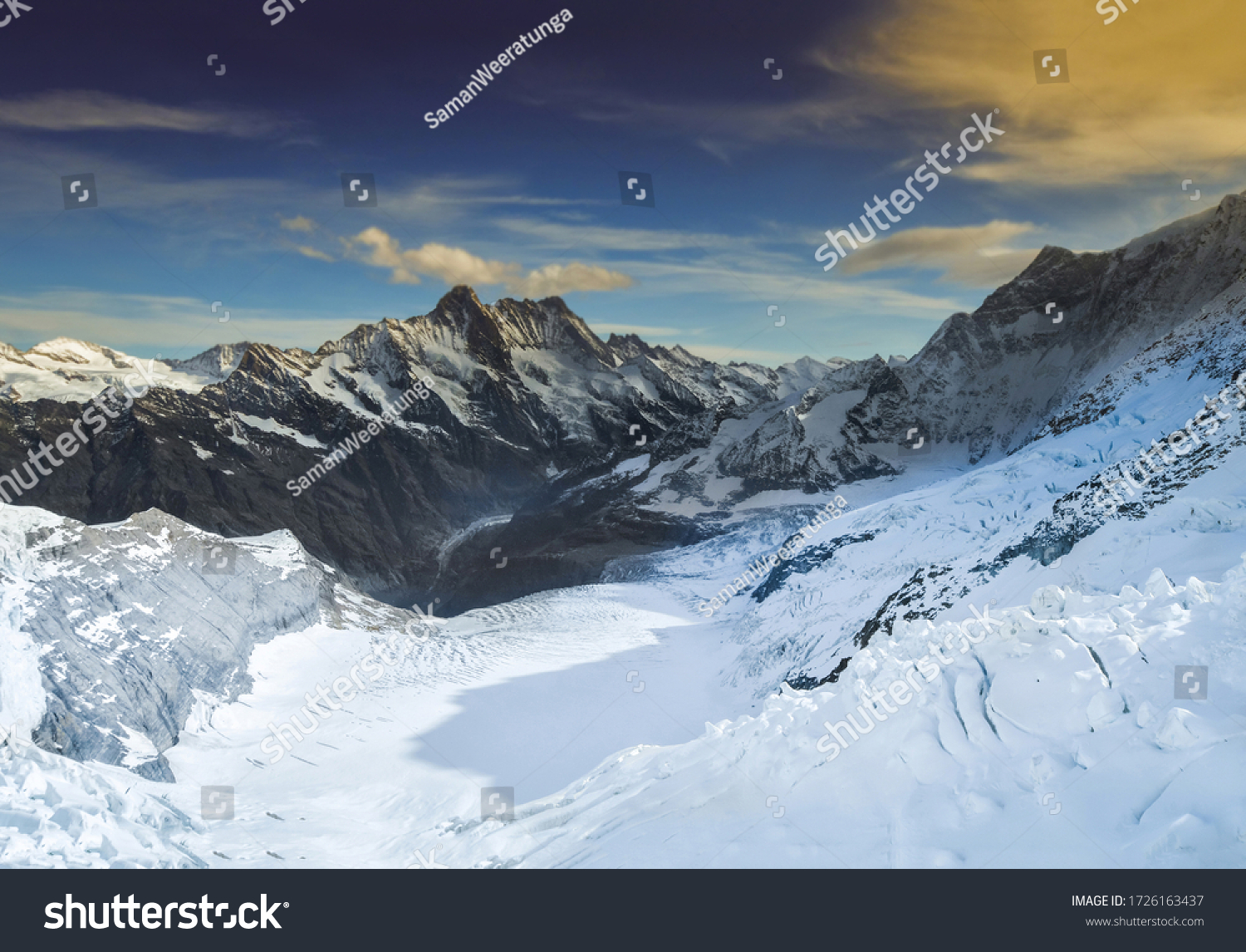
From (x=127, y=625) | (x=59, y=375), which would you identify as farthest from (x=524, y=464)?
(x=127, y=625)

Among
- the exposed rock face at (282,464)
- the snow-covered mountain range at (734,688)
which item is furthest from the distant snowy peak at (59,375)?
the snow-covered mountain range at (734,688)

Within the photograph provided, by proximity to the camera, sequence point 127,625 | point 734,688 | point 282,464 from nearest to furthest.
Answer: point 127,625 < point 734,688 < point 282,464

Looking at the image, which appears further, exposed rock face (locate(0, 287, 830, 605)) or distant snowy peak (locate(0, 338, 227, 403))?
distant snowy peak (locate(0, 338, 227, 403))

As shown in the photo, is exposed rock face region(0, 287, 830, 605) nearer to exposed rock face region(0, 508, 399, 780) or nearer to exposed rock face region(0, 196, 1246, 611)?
exposed rock face region(0, 196, 1246, 611)

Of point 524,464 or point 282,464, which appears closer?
point 282,464

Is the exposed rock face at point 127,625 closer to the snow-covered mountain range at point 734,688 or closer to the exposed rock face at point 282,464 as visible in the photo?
the snow-covered mountain range at point 734,688

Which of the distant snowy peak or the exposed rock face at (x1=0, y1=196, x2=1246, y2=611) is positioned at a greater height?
the distant snowy peak

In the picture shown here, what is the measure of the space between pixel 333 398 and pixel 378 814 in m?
188

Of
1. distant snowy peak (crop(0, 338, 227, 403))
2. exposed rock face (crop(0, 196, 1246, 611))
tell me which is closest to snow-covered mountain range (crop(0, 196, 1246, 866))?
exposed rock face (crop(0, 196, 1246, 611))

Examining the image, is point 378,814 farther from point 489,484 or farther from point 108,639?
point 489,484

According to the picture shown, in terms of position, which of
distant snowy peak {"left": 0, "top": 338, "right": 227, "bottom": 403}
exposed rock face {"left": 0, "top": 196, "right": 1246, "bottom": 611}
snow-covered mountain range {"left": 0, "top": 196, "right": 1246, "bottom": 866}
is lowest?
snow-covered mountain range {"left": 0, "top": 196, "right": 1246, "bottom": 866}

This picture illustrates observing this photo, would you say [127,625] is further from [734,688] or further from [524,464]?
[524,464]

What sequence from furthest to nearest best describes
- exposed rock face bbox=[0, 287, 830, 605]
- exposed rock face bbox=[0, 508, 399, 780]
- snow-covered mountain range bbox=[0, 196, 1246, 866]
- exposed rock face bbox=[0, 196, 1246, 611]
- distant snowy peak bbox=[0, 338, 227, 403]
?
distant snowy peak bbox=[0, 338, 227, 403], exposed rock face bbox=[0, 287, 830, 605], exposed rock face bbox=[0, 196, 1246, 611], exposed rock face bbox=[0, 508, 399, 780], snow-covered mountain range bbox=[0, 196, 1246, 866]
